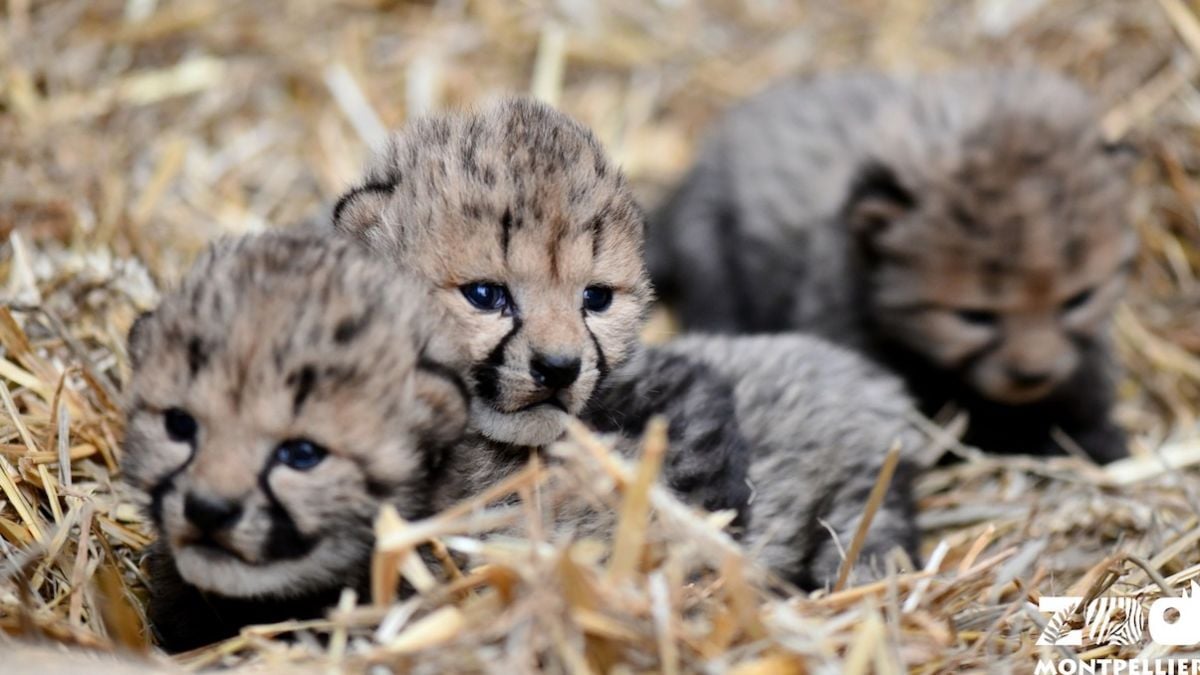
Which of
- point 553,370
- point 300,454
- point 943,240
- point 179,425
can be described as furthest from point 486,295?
point 943,240

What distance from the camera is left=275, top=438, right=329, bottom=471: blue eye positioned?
2.20 meters

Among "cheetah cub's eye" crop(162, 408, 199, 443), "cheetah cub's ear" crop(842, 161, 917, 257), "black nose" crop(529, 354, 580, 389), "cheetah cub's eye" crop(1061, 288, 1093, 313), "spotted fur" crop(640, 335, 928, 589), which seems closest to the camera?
"cheetah cub's eye" crop(162, 408, 199, 443)

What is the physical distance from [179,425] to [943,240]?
8.39ft

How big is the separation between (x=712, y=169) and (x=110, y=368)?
2.56m

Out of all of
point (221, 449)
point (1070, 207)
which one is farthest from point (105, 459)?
point (1070, 207)

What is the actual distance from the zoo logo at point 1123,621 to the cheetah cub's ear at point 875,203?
1632mm

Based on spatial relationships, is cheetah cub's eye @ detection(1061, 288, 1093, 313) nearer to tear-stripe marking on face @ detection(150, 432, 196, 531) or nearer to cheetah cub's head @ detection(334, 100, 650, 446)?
cheetah cub's head @ detection(334, 100, 650, 446)

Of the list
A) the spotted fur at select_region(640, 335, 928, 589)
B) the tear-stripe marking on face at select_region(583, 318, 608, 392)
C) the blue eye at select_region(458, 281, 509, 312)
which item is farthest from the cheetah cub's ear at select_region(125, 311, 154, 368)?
the spotted fur at select_region(640, 335, 928, 589)

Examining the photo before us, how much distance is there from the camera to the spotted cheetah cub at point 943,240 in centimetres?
391

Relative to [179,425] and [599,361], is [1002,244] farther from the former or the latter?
[179,425]

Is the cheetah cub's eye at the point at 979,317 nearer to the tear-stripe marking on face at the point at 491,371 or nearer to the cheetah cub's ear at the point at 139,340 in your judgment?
the tear-stripe marking on face at the point at 491,371

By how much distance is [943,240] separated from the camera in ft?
13.0

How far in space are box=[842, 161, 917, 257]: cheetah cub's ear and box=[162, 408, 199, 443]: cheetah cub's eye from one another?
8.52ft

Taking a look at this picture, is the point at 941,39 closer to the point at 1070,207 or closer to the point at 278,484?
the point at 1070,207
